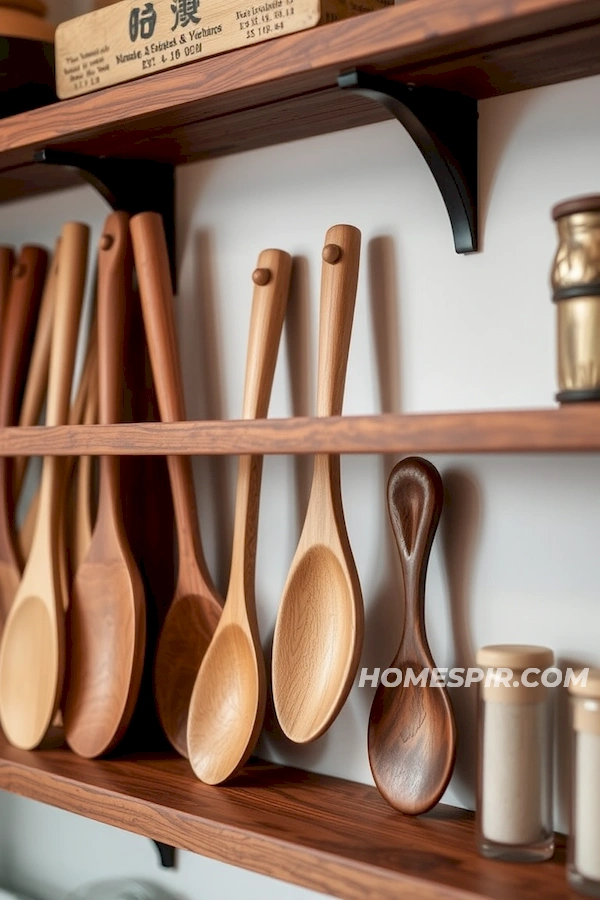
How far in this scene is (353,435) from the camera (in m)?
0.68

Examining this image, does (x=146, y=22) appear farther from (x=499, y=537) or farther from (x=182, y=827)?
(x=182, y=827)

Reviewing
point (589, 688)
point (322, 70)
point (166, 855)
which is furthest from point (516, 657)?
point (166, 855)

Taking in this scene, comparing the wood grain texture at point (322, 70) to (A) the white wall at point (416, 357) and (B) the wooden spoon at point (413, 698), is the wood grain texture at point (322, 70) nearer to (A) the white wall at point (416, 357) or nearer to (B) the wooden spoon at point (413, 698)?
(A) the white wall at point (416, 357)

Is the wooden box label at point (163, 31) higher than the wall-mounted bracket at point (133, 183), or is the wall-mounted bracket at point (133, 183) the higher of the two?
the wooden box label at point (163, 31)

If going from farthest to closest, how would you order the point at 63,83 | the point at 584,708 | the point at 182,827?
the point at 63,83, the point at 182,827, the point at 584,708

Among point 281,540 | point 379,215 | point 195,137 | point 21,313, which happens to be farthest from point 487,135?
point 21,313

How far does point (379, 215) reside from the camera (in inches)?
34.6

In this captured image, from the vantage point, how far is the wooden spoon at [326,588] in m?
0.82

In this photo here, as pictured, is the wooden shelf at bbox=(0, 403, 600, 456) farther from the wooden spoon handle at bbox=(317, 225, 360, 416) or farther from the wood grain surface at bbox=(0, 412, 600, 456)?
the wooden spoon handle at bbox=(317, 225, 360, 416)

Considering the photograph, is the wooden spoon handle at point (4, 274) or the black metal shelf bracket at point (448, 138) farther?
the wooden spoon handle at point (4, 274)

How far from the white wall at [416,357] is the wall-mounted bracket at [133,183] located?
0.01m

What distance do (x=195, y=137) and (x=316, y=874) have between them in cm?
61

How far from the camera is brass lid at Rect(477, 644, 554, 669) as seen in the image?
0.71m

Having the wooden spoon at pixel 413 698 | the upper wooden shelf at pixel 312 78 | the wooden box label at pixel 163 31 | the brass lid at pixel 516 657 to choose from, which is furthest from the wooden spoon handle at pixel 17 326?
the brass lid at pixel 516 657
